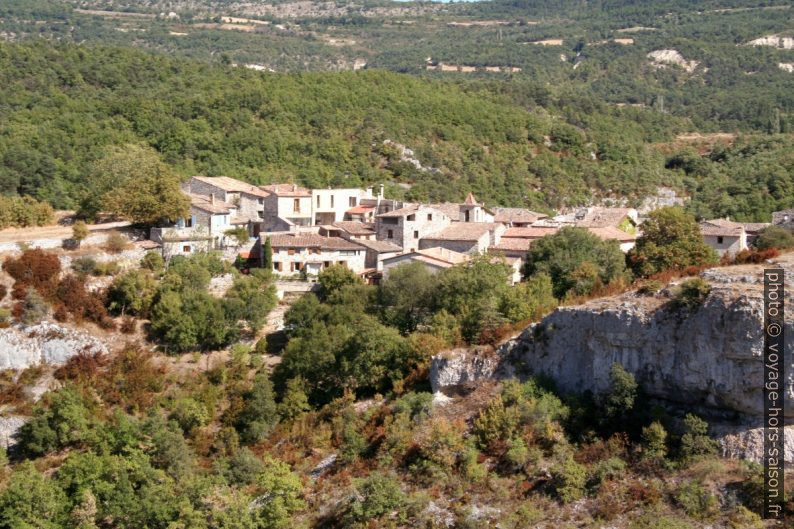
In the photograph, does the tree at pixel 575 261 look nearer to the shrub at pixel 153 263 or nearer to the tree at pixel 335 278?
the tree at pixel 335 278

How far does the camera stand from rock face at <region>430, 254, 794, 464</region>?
25.7m

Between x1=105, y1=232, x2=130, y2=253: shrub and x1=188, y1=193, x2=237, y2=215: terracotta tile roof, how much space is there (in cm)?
402

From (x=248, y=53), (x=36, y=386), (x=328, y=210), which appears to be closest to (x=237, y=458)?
(x=36, y=386)

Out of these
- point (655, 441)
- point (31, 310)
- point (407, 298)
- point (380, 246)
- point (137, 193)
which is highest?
point (137, 193)

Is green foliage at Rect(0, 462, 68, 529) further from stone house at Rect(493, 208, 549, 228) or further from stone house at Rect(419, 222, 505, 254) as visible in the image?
stone house at Rect(493, 208, 549, 228)

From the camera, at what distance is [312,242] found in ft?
150

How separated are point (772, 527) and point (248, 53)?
157 metres

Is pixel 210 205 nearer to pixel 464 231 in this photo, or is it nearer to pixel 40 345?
pixel 464 231

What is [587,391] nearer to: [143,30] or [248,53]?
[248,53]

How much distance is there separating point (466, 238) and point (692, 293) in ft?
61.7

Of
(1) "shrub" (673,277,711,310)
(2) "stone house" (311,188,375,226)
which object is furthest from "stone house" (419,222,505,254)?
(1) "shrub" (673,277,711,310)

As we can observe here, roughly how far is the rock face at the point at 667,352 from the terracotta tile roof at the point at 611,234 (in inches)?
592

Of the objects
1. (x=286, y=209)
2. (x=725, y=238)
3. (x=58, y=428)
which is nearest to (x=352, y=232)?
(x=286, y=209)

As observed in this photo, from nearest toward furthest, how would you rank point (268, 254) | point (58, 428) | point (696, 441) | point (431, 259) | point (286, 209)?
point (696, 441), point (58, 428), point (431, 259), point (268, 254), point (286, 209)
